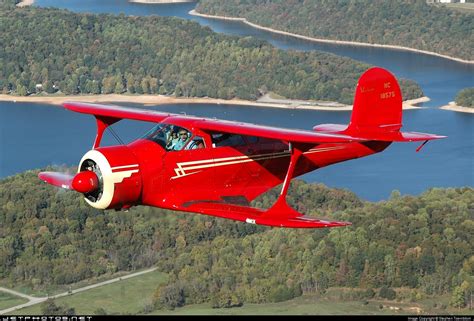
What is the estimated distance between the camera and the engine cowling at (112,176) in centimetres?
2173

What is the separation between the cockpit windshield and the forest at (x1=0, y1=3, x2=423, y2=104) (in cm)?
11150

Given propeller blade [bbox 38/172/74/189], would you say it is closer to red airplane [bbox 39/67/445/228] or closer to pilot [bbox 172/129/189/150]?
red airplane [bbox 39/67/445/228]

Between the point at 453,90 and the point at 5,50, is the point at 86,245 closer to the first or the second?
the point at 453,90

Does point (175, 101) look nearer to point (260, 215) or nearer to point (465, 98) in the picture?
point (465, 98)

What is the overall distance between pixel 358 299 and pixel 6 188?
1044 inches

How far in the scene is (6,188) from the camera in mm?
70062

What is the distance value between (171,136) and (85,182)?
6.24ft

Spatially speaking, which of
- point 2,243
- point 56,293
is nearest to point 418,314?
point 56,293

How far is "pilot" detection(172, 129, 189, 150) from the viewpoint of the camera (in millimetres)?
22703

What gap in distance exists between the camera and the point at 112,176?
21.7 m

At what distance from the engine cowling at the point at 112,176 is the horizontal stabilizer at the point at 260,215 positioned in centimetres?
98

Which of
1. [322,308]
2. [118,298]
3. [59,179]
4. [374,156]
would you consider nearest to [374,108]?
[59,179]

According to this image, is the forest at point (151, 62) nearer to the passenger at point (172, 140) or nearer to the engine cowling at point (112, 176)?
the passenger at point (172, 140)

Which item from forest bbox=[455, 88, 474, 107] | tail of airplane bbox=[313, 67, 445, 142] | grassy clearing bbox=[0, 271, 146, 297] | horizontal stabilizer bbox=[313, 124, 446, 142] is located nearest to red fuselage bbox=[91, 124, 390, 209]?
horizontal stabilizer bbox=[313, 124, 446, 142]
